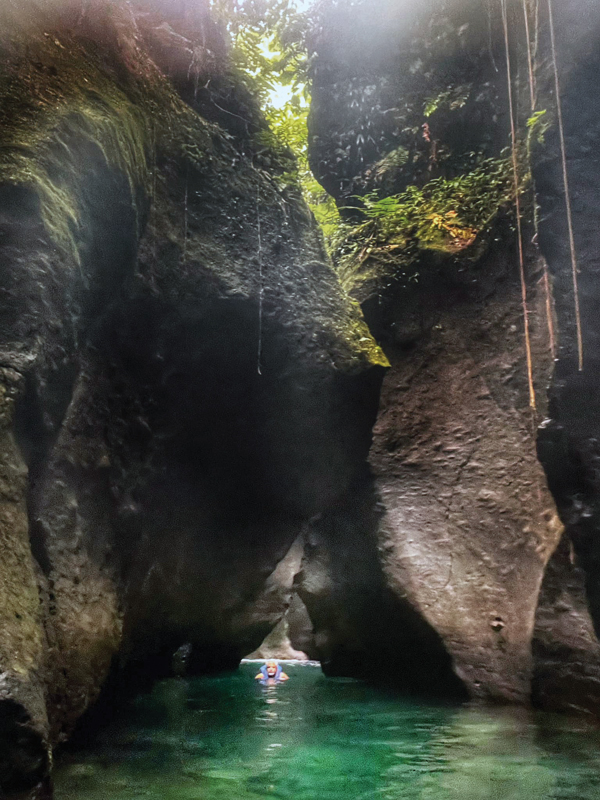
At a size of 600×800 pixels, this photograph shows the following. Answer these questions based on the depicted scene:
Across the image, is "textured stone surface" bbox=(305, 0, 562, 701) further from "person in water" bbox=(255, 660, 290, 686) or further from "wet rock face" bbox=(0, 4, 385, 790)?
"person in water" bbox=(255, 660, 290, 686)

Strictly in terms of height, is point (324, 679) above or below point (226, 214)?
below

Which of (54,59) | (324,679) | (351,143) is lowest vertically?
(324,679)

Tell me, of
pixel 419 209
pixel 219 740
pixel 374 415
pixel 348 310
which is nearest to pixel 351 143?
pixel 419 209

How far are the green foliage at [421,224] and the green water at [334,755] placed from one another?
18.3ft

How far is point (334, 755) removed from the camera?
4.66m

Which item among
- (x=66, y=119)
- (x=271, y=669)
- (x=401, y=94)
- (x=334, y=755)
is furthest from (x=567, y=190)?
(x=271, y=669)

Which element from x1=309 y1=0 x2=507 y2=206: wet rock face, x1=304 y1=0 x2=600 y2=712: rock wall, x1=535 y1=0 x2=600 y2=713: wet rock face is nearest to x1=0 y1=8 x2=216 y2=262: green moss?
x1=304 y1=0 x2=600 y2=712: rock wall

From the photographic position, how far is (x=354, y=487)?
835 cm

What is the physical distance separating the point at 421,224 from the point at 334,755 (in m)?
6.82

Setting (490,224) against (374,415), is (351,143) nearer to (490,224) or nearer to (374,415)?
(490,224)

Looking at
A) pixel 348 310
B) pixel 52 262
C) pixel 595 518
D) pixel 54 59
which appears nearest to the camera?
pixel 52 262

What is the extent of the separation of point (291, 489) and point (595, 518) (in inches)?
148

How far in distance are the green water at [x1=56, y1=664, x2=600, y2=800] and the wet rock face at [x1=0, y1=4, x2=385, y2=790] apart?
0.65m

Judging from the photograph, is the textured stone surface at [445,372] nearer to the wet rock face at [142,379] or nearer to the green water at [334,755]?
the wet rock face at [142,379]
